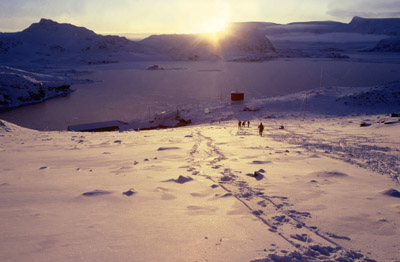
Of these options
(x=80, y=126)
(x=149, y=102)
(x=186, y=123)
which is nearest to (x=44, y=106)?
(x=149, y=102)

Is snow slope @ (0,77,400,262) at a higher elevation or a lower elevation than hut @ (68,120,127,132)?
higher

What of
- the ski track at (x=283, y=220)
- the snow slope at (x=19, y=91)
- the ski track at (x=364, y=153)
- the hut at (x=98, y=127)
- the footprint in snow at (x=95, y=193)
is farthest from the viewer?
the snow slope at (x=19, y=91)

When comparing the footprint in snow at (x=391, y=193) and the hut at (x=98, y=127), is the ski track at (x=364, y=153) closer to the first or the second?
the footprint in snow at (x=391, y=193)

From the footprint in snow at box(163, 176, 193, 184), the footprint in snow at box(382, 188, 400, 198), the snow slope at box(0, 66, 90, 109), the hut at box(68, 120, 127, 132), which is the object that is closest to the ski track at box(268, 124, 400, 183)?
the footprint in snow at box(382, 188, 400, 198)

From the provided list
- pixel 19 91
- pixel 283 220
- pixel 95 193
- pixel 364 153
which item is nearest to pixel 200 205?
pixel 283 220

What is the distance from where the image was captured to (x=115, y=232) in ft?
15.6

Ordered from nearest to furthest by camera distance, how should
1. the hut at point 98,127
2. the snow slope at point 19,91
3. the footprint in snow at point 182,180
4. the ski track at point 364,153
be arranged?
the footprint in snow at point 182,180 → the ski track at point 364,153 → the hut at point 98,127 → the snow slope at point 19,91

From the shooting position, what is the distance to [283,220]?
17.5 feet

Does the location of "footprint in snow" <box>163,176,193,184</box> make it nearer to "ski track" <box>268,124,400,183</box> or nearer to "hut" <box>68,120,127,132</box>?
"ski track" <box>268,124,400,183</box>

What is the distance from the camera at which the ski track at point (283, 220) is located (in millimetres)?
4223

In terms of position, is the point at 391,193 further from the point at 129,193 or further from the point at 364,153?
the point at 129,193

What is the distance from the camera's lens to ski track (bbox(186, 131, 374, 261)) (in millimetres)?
4223

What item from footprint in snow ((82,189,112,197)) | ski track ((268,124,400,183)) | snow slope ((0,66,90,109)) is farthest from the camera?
snow slope ((0,66,90,109))

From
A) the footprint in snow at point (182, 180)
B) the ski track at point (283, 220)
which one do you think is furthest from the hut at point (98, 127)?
the footprint in snow at point (182, 180)
